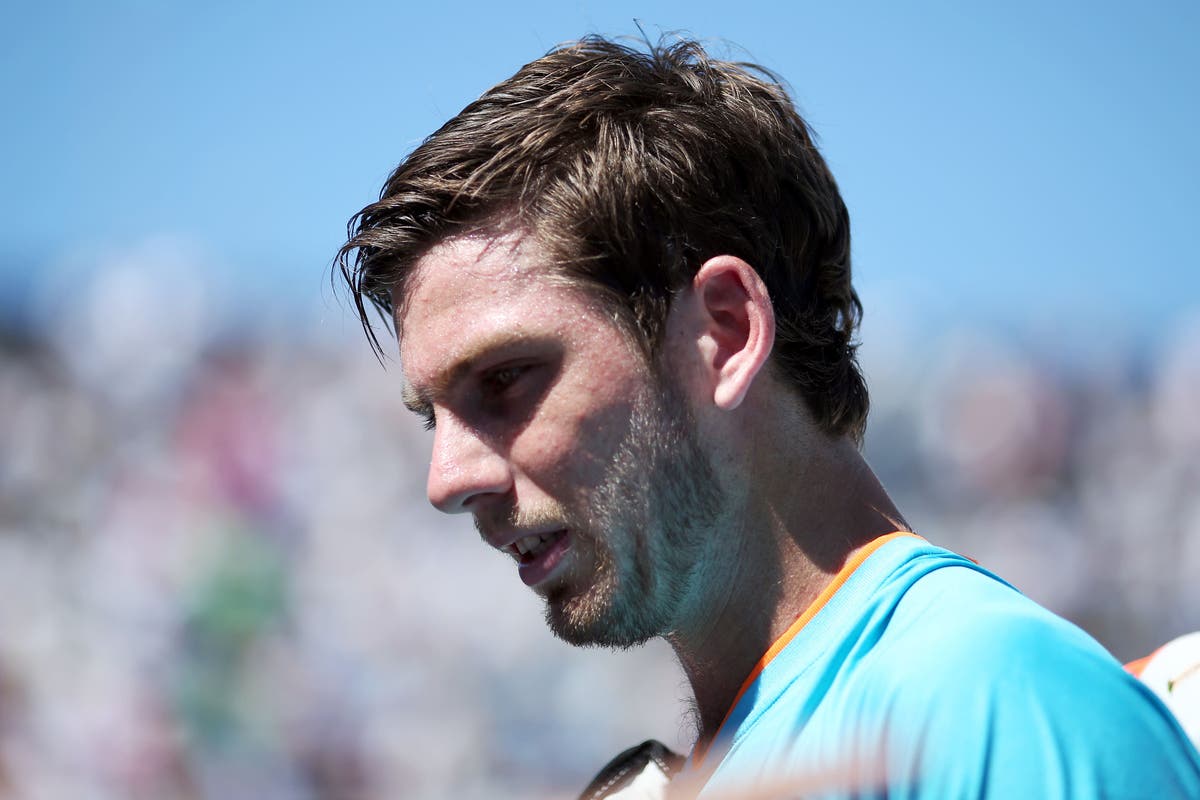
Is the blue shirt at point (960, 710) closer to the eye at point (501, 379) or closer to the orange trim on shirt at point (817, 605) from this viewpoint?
the orange trim on shirt at point (817, 605)

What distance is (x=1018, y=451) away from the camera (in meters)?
7.03

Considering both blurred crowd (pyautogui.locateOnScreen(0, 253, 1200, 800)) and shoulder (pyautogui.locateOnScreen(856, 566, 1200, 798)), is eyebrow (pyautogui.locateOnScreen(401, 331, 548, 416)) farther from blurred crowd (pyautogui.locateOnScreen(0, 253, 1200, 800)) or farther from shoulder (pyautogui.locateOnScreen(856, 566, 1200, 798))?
blurred crowd (pyautogui.locateOnScreen(0, 253, 1200, 800))

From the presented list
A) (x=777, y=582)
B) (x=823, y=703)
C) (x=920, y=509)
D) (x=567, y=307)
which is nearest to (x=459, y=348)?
(x=567, y=307)

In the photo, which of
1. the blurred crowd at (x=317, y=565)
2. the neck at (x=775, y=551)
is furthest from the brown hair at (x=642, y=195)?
the blurred crowd at (x=317, y=565)

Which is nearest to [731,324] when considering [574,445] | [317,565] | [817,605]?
[574,445]

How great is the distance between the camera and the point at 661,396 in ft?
4.45

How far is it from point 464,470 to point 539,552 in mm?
144

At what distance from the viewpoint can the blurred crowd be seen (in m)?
5.50

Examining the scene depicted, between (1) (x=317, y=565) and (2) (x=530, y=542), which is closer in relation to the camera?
(2) (x=530, y=542)

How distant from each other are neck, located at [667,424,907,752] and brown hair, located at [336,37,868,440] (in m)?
0.11

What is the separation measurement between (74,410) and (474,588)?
8.26ft

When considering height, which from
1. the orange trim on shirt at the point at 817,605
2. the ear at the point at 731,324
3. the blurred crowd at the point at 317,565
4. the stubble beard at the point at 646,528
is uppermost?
the blurred crowd at the point at 317,565

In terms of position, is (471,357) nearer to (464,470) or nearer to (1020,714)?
(464,470)

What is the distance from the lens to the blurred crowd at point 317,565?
550 centimetres
